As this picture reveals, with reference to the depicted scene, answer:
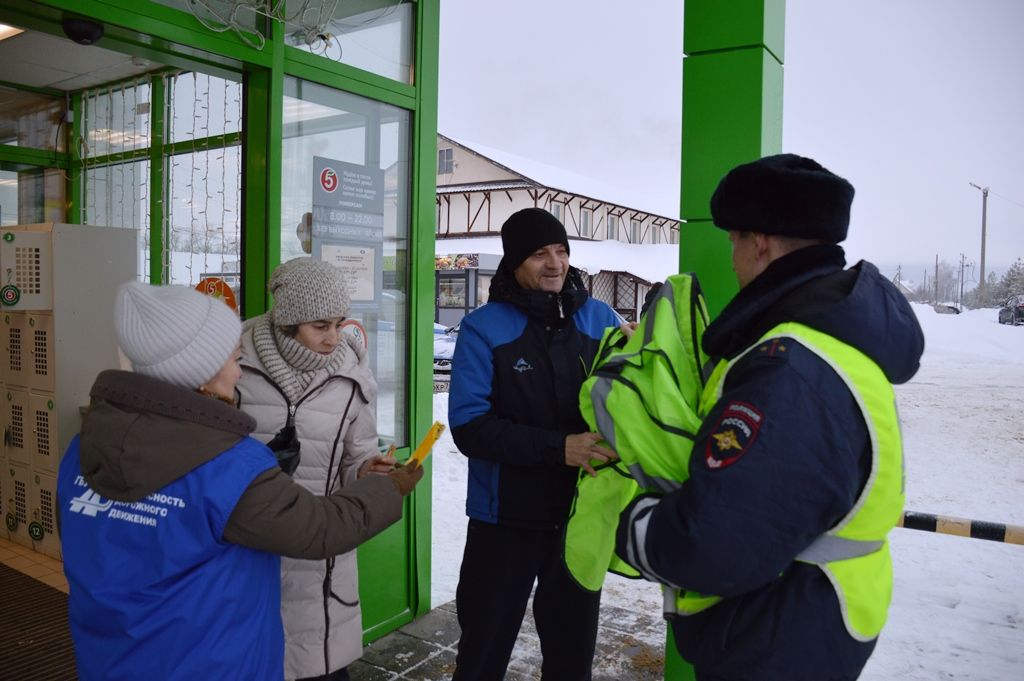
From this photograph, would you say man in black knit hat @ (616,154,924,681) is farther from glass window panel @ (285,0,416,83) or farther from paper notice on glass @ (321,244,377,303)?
glass window panel @ (285,0,416,83)

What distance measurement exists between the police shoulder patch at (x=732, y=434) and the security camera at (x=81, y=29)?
8.17ft

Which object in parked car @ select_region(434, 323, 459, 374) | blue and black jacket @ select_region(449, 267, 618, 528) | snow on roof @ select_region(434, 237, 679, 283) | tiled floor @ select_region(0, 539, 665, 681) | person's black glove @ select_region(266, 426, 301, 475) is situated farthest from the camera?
snow on roof @ select_region(434, 237, 679, 283)

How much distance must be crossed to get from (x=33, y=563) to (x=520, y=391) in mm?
3946

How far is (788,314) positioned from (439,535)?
4496 millimetres

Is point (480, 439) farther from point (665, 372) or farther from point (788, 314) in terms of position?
point (788, 314)

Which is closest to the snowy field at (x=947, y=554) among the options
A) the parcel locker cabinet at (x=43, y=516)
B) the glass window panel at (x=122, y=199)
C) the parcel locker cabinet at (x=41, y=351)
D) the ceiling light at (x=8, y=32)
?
the parcel locker cabinet at (x=43, y=516)

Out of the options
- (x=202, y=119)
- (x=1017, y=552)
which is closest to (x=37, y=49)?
(x=202, y=119)

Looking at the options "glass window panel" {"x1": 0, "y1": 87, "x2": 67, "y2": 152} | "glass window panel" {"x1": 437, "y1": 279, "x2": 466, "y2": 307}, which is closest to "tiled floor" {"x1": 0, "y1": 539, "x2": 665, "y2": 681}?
"glass window panel" {"x1": 0, "y1": 87, "x2": 67, "y2": 152}

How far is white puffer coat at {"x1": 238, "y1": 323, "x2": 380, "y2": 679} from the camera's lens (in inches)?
82.5

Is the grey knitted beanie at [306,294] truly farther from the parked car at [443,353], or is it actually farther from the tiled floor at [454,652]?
the parked car at [443,353]

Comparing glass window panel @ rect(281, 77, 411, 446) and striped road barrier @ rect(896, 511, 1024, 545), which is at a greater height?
glass window panel @ rect(281, 77, 411, 446)

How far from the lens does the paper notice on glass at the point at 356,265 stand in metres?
3.50

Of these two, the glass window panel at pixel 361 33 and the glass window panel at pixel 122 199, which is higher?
the glass window panel at pixel 361 33

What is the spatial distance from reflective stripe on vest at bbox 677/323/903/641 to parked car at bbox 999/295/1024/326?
2066 centimetres
